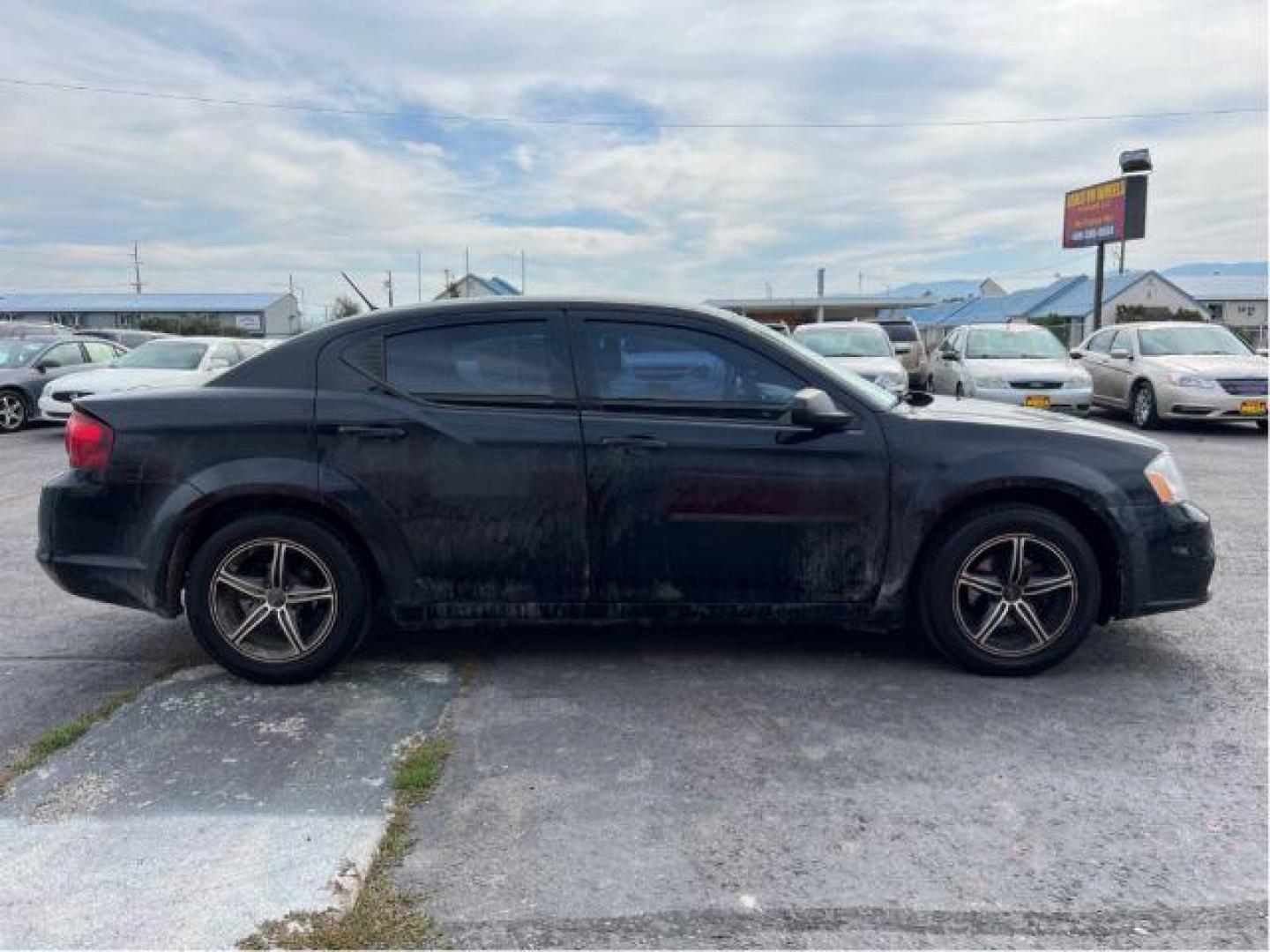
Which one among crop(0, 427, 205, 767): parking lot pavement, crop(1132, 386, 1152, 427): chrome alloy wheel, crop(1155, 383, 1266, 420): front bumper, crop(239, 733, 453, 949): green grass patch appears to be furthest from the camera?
crop(1132, 386, 1152, 427): chrome alloy wheel

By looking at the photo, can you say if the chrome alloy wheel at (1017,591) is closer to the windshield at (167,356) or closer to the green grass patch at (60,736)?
the green grass patch at (60,736)

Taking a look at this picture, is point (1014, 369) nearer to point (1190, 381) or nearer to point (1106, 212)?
point (1190, 381)

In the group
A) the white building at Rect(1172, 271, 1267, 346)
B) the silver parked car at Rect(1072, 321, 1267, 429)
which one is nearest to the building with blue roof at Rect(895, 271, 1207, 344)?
the white building at Rect(1172, 271, 1267, 346)

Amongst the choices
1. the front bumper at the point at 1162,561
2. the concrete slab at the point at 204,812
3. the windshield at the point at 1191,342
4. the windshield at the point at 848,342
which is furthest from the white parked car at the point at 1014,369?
the concrete slab at the point at 204,812

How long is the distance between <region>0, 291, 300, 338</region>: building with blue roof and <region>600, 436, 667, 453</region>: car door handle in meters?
65.7

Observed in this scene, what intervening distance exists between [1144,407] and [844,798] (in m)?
12.8

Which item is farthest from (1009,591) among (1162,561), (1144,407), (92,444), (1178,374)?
(1144,407)

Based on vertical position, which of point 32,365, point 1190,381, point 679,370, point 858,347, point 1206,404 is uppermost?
point 858,347

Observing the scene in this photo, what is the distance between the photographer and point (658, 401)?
13.2ft

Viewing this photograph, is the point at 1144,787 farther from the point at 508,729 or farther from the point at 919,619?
the point at 508,729

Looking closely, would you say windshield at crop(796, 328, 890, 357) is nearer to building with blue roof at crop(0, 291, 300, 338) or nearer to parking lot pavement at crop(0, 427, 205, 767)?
parking lot pavement at crop(0, 427, 205, 767)

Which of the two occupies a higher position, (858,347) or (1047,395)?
(858,347)

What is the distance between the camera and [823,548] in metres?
3.99

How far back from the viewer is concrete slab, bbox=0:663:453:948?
2.47m
